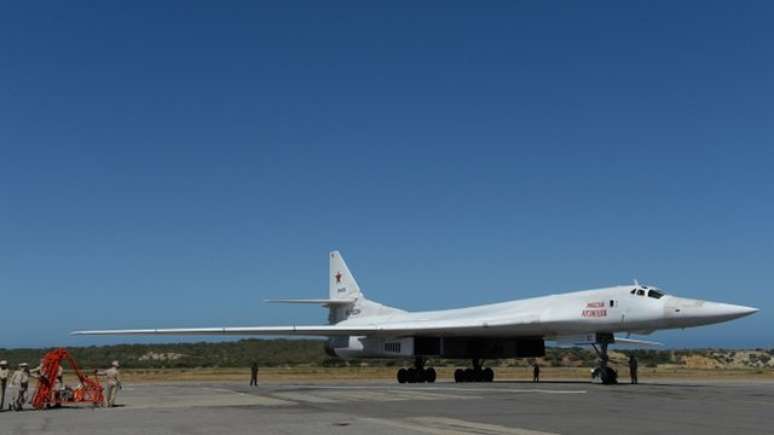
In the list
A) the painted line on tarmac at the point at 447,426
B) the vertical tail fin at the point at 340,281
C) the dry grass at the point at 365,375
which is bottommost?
the painted line on tarmac at the point at 447,426

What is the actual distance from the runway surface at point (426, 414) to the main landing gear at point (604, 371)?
3.88m

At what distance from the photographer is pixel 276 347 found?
98438mm

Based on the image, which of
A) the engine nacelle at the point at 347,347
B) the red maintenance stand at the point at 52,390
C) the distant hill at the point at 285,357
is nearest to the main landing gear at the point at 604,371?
the engine nacelle at the point at 347,347

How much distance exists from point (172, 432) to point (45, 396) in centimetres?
813

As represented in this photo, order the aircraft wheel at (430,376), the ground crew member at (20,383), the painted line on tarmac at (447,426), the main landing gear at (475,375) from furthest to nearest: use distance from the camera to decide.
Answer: the aircraft wheel at (430,376) → the main landing gear at (475,375) → the ground crew member at (20,383) → the painted line on tarmac at (447,426)

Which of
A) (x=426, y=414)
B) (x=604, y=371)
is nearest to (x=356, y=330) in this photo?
(x=604, y=371)

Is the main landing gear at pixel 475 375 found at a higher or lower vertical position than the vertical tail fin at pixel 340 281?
lower

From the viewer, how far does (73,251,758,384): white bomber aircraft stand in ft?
85.8

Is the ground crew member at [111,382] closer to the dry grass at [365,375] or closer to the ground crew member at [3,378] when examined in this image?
the ground crew member at [3,378]

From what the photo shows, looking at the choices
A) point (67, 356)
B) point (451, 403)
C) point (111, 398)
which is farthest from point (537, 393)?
point (67, 356)

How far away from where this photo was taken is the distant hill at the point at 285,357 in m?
70.4

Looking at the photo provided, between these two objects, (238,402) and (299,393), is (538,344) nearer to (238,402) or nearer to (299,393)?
(299,393)

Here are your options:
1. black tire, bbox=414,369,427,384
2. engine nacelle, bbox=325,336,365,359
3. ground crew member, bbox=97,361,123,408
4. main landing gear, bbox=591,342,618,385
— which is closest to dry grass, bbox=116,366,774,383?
engine nacelle, bbox=325,336,365,359

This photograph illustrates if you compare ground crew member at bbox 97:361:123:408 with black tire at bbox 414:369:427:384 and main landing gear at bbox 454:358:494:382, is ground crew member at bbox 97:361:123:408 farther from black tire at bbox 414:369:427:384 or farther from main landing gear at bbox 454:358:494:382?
main landing gear at bbox 454:358:494:382
